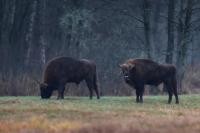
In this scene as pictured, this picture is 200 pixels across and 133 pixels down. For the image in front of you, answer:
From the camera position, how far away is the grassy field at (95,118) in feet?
53.1

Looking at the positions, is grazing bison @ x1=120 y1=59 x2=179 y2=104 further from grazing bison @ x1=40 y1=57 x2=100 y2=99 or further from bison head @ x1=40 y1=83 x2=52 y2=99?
bison head @ x1=40 y1=83 x2=52 y2=99

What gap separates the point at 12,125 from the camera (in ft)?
56.0

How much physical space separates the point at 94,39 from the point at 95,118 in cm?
2665

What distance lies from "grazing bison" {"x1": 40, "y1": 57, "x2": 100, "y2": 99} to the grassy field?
4.57 m

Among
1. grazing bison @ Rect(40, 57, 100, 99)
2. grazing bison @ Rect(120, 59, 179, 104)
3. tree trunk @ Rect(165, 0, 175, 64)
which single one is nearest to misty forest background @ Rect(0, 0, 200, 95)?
tree trunk @ Rect(165, 0, 175, 64)

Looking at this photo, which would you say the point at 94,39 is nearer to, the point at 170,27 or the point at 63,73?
the point at 170,27

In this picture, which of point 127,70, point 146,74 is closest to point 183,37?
point 146,74

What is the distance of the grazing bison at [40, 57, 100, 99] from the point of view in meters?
28.2

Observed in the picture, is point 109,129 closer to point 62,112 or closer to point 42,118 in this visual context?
point 42,118

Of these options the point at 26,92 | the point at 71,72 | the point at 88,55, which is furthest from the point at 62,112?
the point at 88,55

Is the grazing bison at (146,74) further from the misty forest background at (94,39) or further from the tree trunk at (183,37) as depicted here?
the tree trunk at (183,37)

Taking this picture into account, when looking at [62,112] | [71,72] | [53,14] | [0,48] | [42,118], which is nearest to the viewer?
[42,118]

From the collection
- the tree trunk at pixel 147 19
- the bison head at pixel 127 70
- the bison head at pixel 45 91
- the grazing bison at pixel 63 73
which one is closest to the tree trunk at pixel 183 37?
the tree trunk at pixel 147 19

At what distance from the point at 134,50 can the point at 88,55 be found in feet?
14.6
